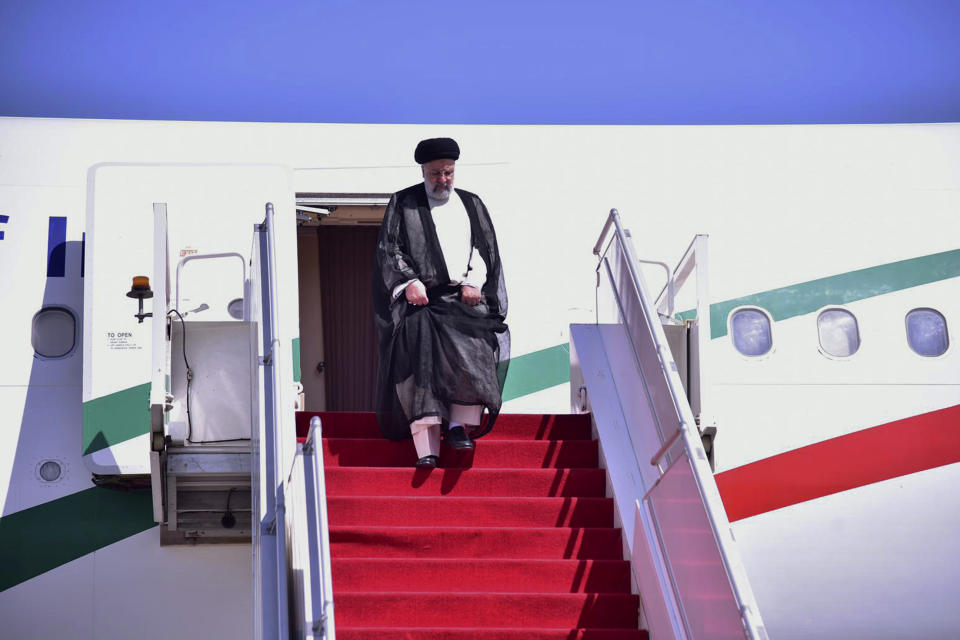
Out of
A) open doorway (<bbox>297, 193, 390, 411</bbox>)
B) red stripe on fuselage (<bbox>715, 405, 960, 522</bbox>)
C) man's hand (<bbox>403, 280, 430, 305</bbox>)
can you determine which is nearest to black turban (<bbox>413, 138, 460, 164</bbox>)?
man's hand (<bbox>403, 280, 430, 305</bbox>)

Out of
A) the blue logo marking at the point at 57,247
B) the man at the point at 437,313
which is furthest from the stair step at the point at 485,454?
the blue logo marking at the point at 57,247

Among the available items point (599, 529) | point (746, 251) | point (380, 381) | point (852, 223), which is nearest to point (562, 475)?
point (599, 529)

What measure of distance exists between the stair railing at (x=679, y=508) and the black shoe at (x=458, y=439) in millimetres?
825

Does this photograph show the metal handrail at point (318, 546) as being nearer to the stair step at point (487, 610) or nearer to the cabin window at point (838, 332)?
the stair step at point (487, 610)

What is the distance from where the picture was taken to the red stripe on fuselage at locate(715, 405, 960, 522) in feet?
25.8

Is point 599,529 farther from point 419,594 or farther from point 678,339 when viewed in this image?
point 678,339

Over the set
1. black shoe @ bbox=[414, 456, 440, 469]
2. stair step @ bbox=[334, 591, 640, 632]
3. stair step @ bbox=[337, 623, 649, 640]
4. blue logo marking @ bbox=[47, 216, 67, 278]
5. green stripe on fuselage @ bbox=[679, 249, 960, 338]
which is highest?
blue logo marking @ bbox=[47, 216, 67, 278]

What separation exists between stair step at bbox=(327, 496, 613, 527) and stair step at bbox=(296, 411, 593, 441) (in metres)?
0.82

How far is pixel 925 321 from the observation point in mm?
8438

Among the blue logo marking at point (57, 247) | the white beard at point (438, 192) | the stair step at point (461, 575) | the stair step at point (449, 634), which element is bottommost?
the stair step at point (449, 634)

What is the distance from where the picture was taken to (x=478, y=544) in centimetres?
580

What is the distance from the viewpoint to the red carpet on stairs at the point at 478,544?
5391mm

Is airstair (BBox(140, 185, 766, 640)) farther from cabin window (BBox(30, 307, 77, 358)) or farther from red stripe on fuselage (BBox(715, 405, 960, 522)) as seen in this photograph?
cabin window (BBox(30, 307, 77, 358))

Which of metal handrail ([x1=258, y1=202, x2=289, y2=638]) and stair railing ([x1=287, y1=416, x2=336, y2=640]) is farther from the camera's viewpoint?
metal handrail ([x1=258, y1=202, x2=289, y2=638])
